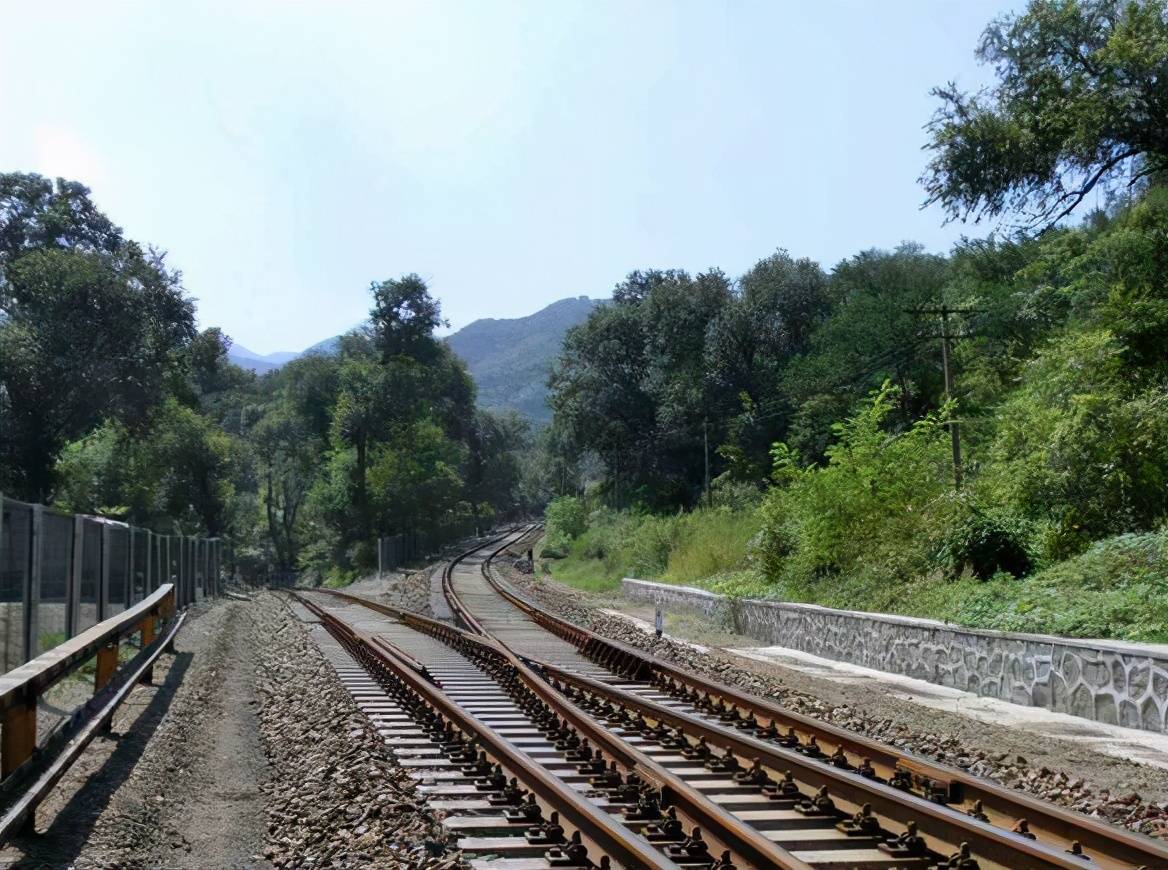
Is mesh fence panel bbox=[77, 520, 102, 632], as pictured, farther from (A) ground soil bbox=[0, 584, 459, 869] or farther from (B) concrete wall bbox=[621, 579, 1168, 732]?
(B) concrete wall bbox=[621, 579, 1168, 732]

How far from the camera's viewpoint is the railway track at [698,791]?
577 centimetres

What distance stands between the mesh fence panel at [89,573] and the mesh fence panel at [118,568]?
34.3 inches

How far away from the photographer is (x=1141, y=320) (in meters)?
20.6

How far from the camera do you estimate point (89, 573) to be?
14.2 m

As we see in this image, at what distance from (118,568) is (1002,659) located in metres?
13.3

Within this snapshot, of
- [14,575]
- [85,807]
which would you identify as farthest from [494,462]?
[85,807]

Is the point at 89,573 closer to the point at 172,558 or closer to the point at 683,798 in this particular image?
the point at 683,798

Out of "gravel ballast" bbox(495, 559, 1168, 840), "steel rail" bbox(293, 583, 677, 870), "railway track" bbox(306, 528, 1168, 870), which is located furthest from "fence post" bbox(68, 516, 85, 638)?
"gravel ballast" bbox(495, 559, 1168, 840)

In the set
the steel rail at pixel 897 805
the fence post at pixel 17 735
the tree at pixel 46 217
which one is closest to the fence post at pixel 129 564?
the fence post at pixel 17 735

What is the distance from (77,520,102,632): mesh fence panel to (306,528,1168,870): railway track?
3.89m

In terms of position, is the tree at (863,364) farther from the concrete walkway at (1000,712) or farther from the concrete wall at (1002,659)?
the concrete walkway at (1000,712)

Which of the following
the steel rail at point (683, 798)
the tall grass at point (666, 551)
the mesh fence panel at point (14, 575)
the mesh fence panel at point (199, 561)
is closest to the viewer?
the steel rail at point (683, 798)

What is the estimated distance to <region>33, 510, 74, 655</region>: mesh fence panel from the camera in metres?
11.0

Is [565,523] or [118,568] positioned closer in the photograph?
[118,568]
